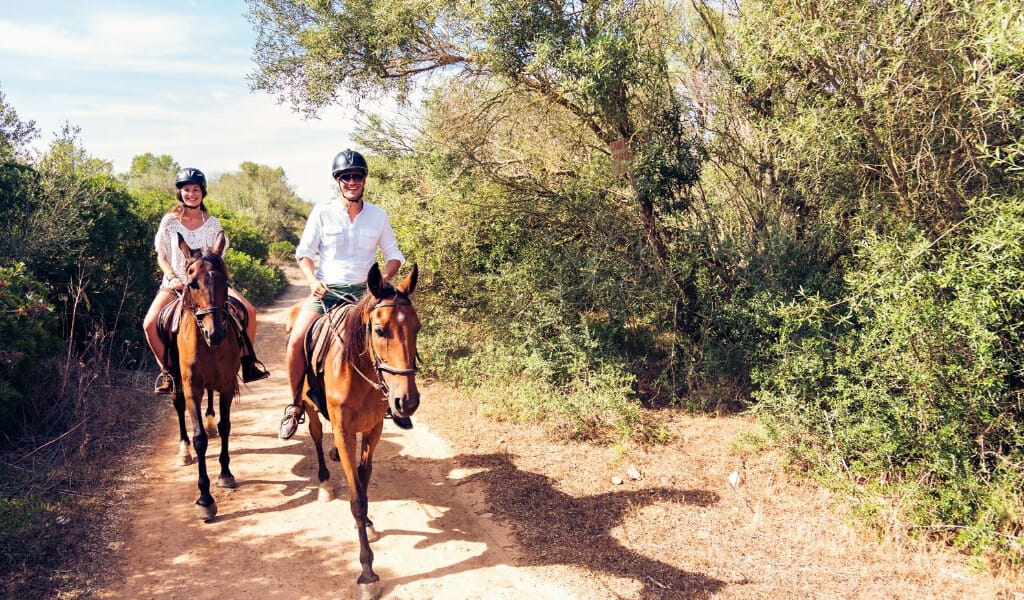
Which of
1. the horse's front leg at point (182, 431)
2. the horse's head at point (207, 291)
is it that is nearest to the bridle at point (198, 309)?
the horse's head at point (207, 291)

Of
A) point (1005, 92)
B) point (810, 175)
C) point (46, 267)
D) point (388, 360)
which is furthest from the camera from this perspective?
point (46, 267)

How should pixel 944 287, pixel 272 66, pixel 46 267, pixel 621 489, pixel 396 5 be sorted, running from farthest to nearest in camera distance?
pixel 272 66
pixel 46 267
pixel 396 5
pixel 621 489
pixel 944 287

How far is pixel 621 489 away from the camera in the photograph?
19.5ft

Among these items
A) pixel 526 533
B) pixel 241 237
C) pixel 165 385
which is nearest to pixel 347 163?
pixel 165 385

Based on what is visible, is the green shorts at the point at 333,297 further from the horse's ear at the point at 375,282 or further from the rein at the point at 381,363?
the horse's ear at the point at 375,282

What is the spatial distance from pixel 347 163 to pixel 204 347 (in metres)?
2.27

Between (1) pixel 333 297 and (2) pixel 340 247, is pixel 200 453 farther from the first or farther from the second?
(2) pixel 340 247

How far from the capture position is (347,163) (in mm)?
5016

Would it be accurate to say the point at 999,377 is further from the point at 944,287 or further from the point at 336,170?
the point at 336,170

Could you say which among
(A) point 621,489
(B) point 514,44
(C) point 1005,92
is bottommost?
(A) point 621,489

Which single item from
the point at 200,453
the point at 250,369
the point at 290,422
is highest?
the point at 250,369

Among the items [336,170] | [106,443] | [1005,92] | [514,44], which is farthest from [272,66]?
[1005,92]

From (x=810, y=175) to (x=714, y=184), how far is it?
5.81 ft

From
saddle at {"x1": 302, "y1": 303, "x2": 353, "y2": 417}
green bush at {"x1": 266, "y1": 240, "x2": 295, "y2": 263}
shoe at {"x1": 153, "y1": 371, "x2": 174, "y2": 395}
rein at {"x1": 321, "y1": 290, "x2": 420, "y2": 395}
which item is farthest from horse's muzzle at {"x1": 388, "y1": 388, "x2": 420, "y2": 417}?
green bush at {"x1": 266, "y1": 240, "x2": 295, "y2": 263}
